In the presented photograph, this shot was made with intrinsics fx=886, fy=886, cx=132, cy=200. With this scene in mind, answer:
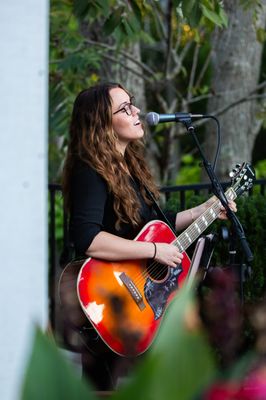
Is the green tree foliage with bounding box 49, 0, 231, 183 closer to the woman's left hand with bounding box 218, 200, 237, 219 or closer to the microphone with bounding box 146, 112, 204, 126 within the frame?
the microphone with bounding box 146, 112, 204, 126

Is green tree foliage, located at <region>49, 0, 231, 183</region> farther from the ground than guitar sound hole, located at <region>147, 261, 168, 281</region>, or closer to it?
farther from the ground

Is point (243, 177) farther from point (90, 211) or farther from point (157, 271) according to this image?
point (90, 211)

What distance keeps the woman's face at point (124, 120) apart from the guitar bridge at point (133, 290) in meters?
0.58

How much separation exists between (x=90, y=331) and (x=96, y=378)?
24cm

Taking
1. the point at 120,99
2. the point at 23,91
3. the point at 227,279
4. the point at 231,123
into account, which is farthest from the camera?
the point at 231,123

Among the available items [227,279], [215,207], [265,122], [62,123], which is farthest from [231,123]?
[227,279]

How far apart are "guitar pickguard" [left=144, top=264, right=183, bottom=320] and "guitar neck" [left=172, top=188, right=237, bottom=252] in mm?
108

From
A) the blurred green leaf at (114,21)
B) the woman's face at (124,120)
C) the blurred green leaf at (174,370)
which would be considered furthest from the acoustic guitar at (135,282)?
the blurred green leaf at (174,370)

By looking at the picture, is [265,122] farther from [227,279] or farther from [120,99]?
[227,279]

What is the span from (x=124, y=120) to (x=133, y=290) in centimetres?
76

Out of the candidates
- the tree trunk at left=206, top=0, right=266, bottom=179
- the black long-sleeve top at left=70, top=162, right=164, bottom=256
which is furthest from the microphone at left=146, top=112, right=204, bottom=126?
the tree trunk at left=206, top=0, right=266, bottom=179

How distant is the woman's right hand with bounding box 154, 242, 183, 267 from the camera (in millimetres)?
3775

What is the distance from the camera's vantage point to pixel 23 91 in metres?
1.88

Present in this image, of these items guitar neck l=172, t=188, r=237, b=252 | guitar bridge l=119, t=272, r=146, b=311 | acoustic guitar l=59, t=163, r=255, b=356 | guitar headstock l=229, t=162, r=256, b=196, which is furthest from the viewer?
guitar headstock l=229, t=162, r=256, b=196
